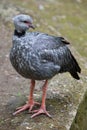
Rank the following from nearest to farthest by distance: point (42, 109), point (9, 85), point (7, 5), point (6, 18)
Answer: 1. point (42, 109)
2. point (9, 85)
3. point (6, 18)
4. point (7, 5)

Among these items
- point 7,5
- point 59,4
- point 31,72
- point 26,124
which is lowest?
point 59,4

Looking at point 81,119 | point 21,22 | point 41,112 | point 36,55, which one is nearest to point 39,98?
point 41,112

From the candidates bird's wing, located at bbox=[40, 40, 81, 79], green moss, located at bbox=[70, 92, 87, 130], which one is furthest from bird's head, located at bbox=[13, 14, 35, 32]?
green moss, located at bbox=[70, 92, 87, 130]

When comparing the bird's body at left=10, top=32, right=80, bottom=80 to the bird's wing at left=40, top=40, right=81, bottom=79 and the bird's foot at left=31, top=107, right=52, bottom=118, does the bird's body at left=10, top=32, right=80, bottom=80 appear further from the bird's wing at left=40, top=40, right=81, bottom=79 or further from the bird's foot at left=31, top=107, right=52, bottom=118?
the bird's foot at left=31, top=107, right=52, bottom=118

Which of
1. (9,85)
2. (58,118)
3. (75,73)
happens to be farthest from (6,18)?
(58,118)

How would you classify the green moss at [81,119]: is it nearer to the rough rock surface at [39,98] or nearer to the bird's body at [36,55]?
the rough rock surface at [39,98]

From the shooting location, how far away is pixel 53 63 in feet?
18.0

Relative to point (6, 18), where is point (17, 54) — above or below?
above

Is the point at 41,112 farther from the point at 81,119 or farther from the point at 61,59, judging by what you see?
the point at 61,59

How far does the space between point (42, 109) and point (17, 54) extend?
2.72ft

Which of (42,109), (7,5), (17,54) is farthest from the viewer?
(7,5)

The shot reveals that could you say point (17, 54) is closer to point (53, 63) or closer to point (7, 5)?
point (53, 63)

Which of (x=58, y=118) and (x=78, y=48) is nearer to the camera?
(x=58, y=118)

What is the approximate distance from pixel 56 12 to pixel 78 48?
7.08 feet
